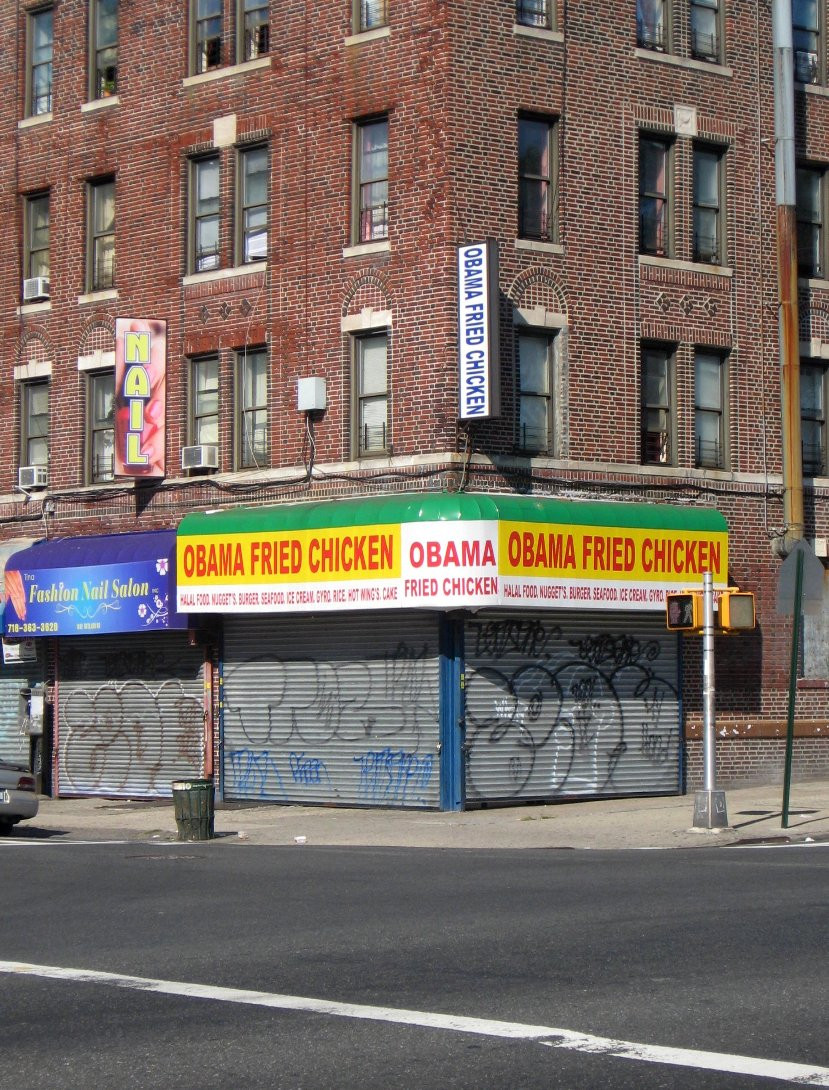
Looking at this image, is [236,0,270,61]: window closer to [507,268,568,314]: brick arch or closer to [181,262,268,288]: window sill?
[181,262,268,288]: window sill

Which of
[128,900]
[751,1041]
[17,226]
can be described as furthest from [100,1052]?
[17,226]

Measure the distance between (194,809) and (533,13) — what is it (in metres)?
12.7

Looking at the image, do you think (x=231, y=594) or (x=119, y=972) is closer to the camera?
(x=119, y=972)

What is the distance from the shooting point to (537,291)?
83.7 feet

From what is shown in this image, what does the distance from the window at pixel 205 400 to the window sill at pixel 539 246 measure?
216 inches

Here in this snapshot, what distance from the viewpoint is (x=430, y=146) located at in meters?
24.9

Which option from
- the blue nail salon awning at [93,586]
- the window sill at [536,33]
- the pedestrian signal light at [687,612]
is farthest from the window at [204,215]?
the pedestrian signal light at [687,612]

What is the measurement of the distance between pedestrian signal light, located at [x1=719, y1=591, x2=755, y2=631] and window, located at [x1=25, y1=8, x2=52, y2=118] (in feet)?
54.7

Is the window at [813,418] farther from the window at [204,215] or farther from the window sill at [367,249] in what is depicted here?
the window at [204,215]

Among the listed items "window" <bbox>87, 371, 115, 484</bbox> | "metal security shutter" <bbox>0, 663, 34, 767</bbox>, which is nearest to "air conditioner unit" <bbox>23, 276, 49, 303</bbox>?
"window" <bbox>87, 371, 115, 484</bbox>

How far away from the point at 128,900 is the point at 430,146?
13.8 metres

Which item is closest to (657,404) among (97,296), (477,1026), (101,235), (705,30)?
(705,30)

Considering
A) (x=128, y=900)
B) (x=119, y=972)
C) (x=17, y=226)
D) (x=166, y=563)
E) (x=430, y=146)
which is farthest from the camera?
(x=17, y=226)

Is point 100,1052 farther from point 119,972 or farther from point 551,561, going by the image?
point 551,561
